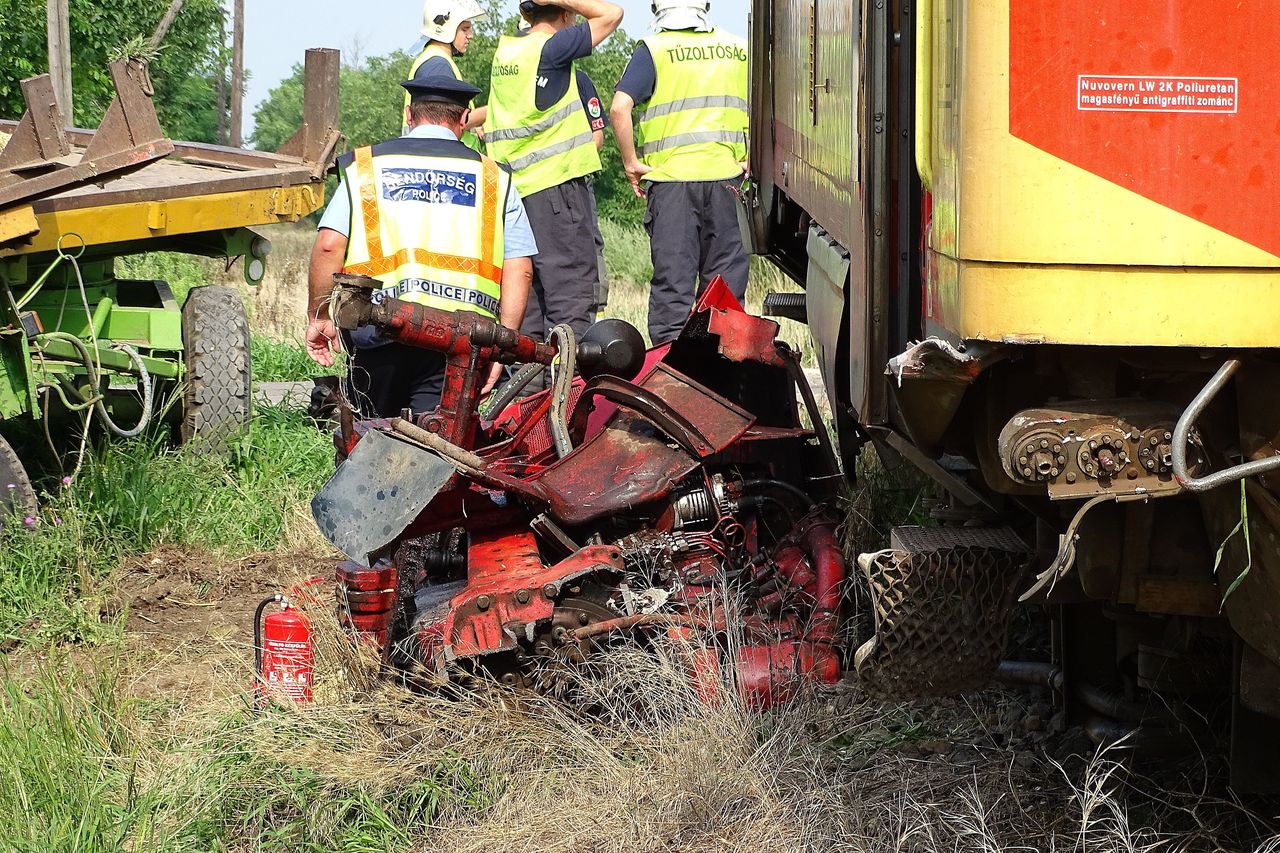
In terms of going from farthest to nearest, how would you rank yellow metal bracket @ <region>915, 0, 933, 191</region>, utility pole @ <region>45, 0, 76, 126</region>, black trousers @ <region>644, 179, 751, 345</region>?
utility pole @ <region>45, 0, 76, 126</region>
black trousers @ <region>644, 179, 751, 345</region>
yellow metal bracket @ <region>915, 0, 933, 191</region>

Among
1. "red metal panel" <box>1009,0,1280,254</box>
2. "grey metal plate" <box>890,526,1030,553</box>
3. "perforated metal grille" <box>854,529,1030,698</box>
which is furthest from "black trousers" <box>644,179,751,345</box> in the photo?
"red metal panel" <box>1009,0,1280,254</box>

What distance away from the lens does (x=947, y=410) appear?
2.60 meters

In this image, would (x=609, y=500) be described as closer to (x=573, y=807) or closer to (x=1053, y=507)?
(x=573, y=807)

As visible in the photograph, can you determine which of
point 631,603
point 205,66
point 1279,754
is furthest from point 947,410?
point 205,66

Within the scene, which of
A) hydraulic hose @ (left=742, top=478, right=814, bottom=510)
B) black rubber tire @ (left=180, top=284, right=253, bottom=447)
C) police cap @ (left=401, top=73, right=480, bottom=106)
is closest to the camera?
hydraulic hose @ (left=742, top=478, right=814, bottom=510)

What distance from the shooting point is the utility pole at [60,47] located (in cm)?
1318

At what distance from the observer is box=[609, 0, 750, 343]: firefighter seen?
27.4ft

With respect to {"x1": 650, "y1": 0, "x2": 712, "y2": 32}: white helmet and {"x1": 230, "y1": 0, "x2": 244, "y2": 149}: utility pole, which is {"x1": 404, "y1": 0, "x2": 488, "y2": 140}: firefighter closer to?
{"x1": 650, "y1": 0, "x2": 712, "y2": 32}: white helmet

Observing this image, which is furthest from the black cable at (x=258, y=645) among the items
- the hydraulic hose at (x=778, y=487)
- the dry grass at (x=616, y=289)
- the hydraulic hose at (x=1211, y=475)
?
the dry grass at (x=616, y=289)

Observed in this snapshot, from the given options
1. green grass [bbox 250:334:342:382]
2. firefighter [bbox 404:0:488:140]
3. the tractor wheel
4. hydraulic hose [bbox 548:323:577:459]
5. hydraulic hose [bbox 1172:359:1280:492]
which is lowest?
green grass [bbox 250:334:342:382]

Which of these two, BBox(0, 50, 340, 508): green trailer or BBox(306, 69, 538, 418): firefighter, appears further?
BBox(0, 50, 340, 508): green trailer

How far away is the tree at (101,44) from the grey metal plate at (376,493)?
955cm

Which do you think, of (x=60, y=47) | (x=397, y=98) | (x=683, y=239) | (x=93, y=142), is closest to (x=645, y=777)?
(x=93, y=142)

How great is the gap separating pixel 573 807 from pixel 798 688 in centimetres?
83
